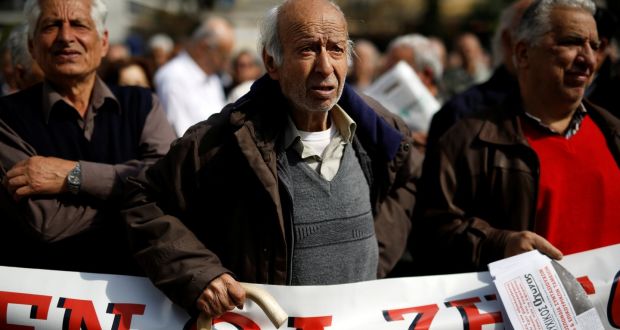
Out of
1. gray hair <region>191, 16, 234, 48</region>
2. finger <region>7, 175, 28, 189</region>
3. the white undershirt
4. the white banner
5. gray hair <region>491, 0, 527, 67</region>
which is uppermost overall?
gray hair <region>191, 16, 234, 48</region>

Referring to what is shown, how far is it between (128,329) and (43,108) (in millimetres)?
1086

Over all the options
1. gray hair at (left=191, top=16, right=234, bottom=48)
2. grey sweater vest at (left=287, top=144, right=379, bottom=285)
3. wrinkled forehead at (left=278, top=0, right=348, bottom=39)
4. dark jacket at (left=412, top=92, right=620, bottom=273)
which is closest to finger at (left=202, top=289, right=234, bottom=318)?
grey sweater vest at (left=287, top=144, right=379, bottom=285)

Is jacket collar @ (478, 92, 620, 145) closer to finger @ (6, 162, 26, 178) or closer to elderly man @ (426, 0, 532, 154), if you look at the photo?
elderly man @ (426, 0, 532, 154)

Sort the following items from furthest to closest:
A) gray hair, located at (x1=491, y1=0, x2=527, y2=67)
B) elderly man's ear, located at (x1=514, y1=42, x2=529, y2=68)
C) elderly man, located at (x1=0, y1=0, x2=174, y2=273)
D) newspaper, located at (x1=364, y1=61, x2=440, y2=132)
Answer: newspaper, located at (x1=364, y1=61, x2=440, y2=132) → gray hair, located at (x1=491, y1=0, x2=527, y2=67) → elderly man's ear, located at (x1=514, y1=42, x2=529, y2=68) → elderly man, located at (x1=0, y1=0, x2=174, y2=273)

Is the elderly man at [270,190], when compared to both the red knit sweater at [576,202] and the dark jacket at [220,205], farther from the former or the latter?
the red knit sweater at [576,202]

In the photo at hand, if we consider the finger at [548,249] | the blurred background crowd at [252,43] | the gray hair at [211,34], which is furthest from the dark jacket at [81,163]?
the gray hair at [211,34]

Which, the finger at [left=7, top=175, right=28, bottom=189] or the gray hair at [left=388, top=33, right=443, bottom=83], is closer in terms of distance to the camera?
the finger at [left=7, top=175, right=28, bottom=189]

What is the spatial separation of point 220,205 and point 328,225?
45cm

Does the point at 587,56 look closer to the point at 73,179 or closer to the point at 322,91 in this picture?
the point at 322,91

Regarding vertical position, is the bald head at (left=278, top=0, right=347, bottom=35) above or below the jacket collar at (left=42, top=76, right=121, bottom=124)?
above

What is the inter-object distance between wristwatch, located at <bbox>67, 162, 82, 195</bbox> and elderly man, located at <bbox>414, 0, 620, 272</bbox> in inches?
62.9

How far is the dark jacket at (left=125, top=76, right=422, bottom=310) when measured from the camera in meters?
2.88

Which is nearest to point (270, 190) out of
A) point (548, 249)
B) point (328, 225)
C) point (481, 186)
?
point (328, 225)

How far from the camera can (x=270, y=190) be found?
2883mm
